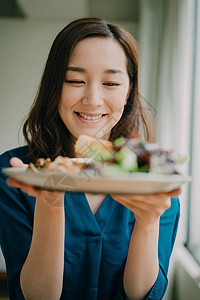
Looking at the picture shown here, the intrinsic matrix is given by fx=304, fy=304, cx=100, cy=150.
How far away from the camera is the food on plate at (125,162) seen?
557 millimetres

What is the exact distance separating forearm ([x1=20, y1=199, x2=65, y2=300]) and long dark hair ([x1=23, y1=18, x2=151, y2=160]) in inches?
16.8

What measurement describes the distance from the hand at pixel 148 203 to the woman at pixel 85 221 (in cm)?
6

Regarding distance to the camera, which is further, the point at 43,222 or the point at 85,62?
the point at 85,62

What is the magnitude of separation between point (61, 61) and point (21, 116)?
180 cm

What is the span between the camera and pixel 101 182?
50 centimetres

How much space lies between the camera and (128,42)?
1104 millimetres

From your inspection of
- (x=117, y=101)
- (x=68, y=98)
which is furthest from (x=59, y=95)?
(x=117, y=101)

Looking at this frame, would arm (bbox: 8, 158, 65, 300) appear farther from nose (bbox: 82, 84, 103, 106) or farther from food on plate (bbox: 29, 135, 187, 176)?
nose (bbox: 82, 84, 103, 106)

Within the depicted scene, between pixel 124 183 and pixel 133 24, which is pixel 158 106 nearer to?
pixel 133 24

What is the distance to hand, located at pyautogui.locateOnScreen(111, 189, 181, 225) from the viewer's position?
2.02ft

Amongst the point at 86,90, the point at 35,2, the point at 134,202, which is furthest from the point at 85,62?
the point at 35,2

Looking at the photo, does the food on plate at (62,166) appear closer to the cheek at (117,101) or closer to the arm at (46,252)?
the arm at (46,252)

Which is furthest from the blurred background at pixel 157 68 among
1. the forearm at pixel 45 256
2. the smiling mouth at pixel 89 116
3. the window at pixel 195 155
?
the smiling mouth at pixel 89 116

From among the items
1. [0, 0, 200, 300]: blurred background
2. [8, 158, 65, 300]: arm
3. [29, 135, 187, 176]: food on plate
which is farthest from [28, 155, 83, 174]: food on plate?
[0, 0, 200, 300]: blurred background
